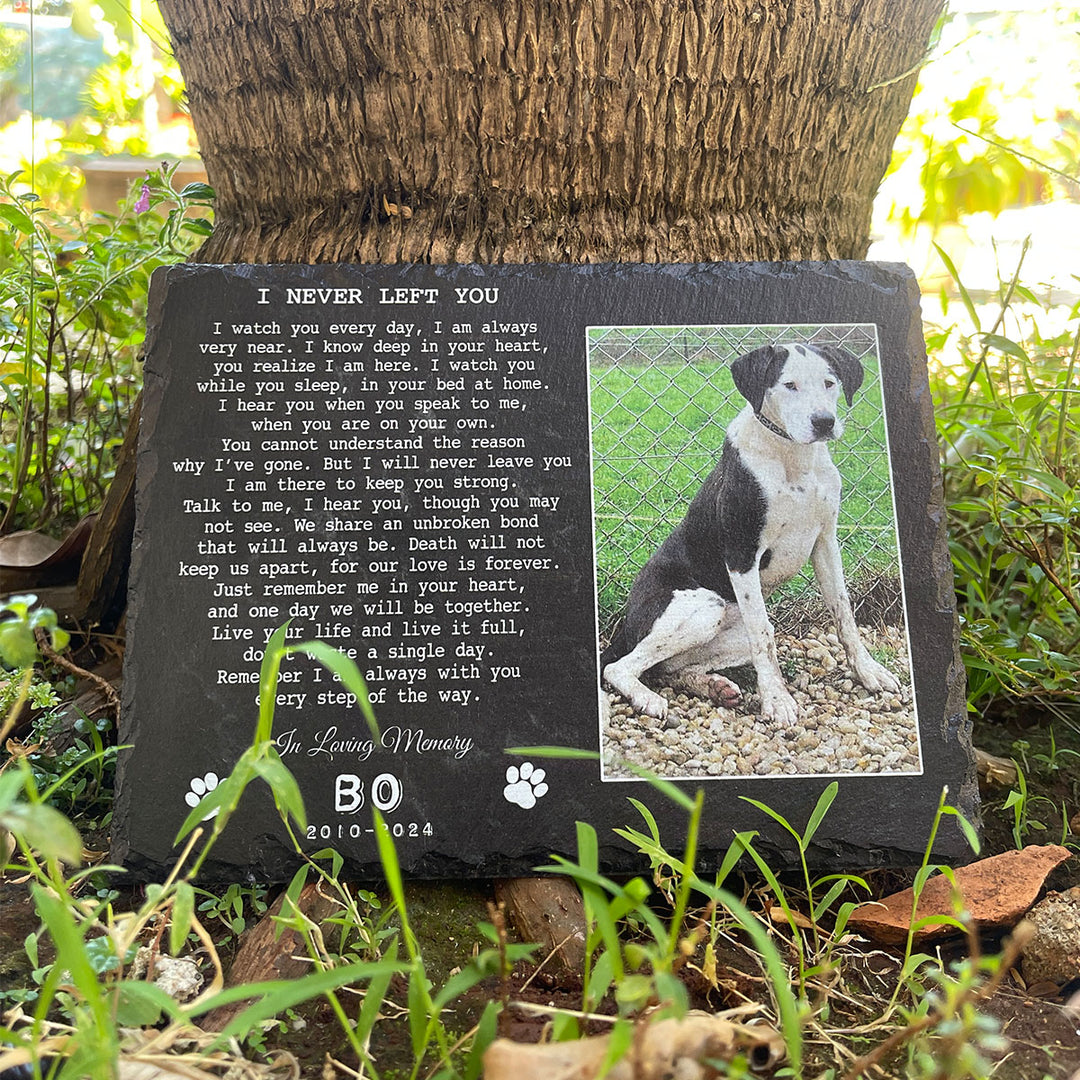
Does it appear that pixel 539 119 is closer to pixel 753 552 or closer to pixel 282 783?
pixel 753 552

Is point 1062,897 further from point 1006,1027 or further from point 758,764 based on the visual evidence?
point 758,764

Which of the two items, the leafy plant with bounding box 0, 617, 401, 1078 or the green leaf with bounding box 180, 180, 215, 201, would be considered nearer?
the leafy plant with bounding box 0, 617, 401, 1078

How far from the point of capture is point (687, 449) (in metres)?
1.69

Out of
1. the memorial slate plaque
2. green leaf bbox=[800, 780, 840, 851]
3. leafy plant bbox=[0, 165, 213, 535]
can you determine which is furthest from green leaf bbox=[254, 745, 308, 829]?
leafy plant bbox=[0, 165, 213, 535]

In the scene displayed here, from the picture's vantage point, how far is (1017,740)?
1.92m

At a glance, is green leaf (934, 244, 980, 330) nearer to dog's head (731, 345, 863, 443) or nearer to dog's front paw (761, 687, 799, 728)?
dog's head (731, 345, 863, 443)

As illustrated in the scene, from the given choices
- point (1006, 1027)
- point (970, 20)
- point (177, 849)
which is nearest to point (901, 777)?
point (1006, 1027)

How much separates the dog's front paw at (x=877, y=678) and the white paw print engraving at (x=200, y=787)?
1.15 metres

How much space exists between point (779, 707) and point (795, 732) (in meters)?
0.05

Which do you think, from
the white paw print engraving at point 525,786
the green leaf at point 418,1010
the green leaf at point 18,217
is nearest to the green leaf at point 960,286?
the white paw print engraving at point 525,786

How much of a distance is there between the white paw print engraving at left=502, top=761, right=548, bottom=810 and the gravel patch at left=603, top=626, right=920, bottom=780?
0.39ft

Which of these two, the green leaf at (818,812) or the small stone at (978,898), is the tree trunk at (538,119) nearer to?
the green leaf at (818,812)

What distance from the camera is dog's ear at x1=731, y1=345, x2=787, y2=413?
1.71 m

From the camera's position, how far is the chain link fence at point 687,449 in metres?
1.65
